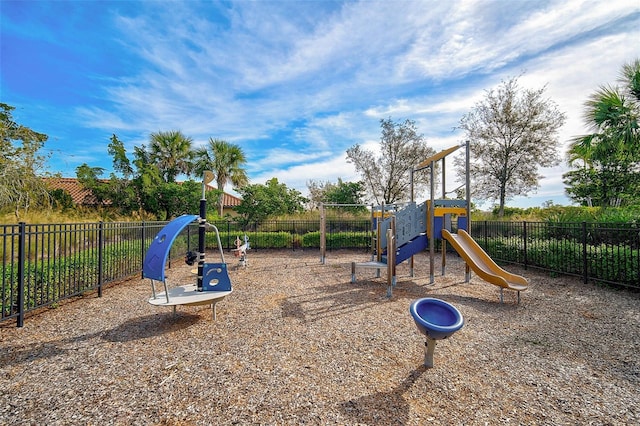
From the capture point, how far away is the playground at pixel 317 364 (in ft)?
7.10

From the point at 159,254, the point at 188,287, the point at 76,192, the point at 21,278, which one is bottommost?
the point at 188,287

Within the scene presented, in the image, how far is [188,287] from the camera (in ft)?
15.4

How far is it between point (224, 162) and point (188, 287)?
16.9 meters

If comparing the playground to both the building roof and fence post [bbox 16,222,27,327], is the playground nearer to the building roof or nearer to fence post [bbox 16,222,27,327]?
fence post [bbox 16,222,27,327]

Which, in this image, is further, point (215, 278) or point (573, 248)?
point (573, 248)

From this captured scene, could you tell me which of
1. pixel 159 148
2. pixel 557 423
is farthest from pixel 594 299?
pixel 159 148

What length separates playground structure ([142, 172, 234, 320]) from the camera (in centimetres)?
375

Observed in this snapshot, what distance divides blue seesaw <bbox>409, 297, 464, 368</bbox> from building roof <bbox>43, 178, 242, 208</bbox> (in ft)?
42.4

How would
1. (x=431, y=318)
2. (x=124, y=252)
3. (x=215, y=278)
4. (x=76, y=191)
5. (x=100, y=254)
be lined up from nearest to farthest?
(x=431, y=318) < (x=215, y=278) < (x=100, y=254) < (x=124, y=252) < (x=76, y=191)

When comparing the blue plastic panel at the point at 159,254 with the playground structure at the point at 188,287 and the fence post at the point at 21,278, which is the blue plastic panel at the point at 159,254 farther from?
the fence post at the point at 21,278

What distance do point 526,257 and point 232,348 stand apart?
27.7 feet

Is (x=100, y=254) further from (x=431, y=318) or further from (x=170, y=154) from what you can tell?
(x=170, y=154)

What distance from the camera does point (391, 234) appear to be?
5699mm

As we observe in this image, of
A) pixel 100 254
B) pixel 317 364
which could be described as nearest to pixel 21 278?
pixel 100 254
